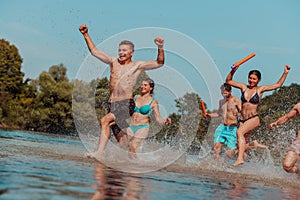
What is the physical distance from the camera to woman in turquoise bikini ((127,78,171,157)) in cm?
973

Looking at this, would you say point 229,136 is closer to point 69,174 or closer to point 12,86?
point 69,174

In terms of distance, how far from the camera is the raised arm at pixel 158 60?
834cm

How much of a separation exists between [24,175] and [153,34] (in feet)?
13.6

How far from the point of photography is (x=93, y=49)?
9508mm

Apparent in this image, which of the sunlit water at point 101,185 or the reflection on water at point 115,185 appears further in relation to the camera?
the reflection on water at point 115,185

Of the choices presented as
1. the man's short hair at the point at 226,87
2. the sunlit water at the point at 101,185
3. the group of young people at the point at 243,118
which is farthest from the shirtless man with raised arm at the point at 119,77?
the man's short hair at the point at 226,87

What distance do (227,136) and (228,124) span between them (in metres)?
0.29

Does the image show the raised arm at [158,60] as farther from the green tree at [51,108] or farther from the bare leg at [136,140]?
the green tree at [51,108]

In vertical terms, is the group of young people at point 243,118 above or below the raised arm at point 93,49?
below

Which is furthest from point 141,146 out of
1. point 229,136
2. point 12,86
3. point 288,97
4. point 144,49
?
point 12,86

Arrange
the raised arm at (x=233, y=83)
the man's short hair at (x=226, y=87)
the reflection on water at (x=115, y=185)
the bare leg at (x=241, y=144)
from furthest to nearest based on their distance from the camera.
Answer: the man's short hair at (x=226, y=87) < the raised arm at (x=233, y=83) < the bare leg at (x=241, y=144) < the reflection on water at (x=115, y=185)

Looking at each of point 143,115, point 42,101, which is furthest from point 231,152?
point 42,101

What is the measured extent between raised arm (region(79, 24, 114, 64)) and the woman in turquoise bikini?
0.87 metres

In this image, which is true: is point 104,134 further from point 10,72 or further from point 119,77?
point 10,72
